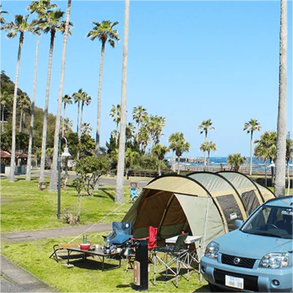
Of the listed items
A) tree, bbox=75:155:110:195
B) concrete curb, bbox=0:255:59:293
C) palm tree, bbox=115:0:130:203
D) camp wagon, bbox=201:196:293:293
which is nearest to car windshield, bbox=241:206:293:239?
camp wagon, bbox=201:196:293:293

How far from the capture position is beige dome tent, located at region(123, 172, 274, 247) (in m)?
10.7

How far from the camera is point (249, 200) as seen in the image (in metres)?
12.8

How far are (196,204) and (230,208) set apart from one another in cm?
125

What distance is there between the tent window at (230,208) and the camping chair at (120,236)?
260cm

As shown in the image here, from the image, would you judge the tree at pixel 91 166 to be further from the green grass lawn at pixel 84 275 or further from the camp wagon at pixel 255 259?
the camp wagon at pixel 255 259

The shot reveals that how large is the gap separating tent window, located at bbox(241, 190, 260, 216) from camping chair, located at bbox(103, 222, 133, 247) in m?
3.52

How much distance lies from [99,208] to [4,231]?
7532 mm

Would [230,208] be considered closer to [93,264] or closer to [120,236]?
[120,236]

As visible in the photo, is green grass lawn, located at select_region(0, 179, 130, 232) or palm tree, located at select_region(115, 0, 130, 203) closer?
green grass lawn, located at select_region(0, 179, 130, 232)

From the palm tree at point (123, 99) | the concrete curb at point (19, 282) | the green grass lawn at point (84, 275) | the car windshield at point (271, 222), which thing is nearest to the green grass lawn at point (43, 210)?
the palm tree at point (123, 99)

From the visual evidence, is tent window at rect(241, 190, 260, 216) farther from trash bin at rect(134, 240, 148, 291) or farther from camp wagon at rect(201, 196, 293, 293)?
trash bin at rect(134, 240, 148, 291)

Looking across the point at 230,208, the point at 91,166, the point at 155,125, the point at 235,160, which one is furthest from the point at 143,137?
the point at 230,208

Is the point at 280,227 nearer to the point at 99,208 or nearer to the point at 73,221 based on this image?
the point at 73,221

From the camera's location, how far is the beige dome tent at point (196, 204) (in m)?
10.7
